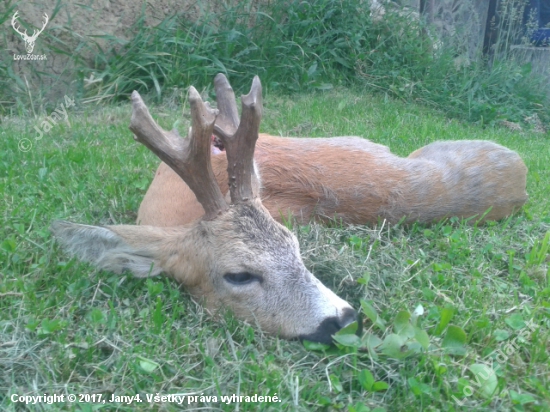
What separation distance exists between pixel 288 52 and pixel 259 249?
6.63m

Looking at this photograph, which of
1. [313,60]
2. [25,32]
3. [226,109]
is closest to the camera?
[226,109]

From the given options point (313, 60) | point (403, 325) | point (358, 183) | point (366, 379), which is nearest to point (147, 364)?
point (366, 379)

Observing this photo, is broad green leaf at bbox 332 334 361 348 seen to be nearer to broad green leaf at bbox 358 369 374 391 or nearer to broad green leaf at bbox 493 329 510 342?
broad green leaf at bbox 358 369 374 391

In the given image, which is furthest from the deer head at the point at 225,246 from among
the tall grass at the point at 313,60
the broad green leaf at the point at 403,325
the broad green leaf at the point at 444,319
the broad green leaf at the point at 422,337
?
the tall grass at the point at 313,60

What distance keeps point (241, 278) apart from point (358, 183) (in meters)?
1.45

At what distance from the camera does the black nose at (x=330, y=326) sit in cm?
303

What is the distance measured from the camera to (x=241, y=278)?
3.34 m

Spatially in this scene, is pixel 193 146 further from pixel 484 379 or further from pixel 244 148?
pixel 484 379

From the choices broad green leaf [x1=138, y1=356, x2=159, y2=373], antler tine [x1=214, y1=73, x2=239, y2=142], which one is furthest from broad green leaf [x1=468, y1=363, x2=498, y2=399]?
antler tine [x1=214, y1=73, x2=239, y2=142]

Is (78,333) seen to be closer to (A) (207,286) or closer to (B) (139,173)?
(A) (207,286)

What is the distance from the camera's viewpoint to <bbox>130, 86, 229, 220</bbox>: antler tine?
3.24 metres

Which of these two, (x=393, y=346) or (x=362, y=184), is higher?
(x=362, y=184)

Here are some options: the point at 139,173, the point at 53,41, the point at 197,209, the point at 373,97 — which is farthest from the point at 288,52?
the point at 197,209

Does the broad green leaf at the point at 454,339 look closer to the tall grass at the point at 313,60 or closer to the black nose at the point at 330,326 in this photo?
the black nose at the point at 330,326
